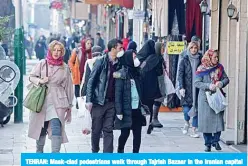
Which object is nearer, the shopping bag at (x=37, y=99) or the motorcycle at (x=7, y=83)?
the shopping bag at (x=37, y=99)

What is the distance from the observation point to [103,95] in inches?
435

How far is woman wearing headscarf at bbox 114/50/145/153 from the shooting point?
36.5 ft

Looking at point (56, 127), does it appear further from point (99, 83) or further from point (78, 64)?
point (78, 64)

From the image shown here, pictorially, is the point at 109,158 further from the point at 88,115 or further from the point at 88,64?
the point at 88,64

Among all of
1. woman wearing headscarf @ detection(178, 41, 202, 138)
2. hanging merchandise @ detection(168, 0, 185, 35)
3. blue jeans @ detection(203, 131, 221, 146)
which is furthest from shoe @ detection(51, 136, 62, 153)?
hanging merchandise @ detection(168, 0, 185, 35)

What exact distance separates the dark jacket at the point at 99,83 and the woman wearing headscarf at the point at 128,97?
157mm

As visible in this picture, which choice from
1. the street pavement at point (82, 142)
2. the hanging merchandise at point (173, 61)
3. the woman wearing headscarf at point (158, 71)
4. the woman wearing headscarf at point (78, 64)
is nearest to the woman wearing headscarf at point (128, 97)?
the street pavement at point (82, 142)

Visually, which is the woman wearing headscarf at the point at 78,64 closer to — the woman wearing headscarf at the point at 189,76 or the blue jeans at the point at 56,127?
the woman wearing headscarf at the point at 189,76

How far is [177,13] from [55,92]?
9555 millimetres

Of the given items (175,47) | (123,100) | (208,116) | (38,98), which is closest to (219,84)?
(208,116)

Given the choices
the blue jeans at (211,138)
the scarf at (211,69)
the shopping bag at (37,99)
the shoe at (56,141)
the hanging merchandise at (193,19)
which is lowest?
the blue jeans at (211,138)

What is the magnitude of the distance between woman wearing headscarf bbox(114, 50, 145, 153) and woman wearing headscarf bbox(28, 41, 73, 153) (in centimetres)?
66

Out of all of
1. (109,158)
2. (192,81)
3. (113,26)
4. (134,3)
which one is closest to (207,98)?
(192,81)

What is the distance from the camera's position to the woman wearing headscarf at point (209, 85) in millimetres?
12898
